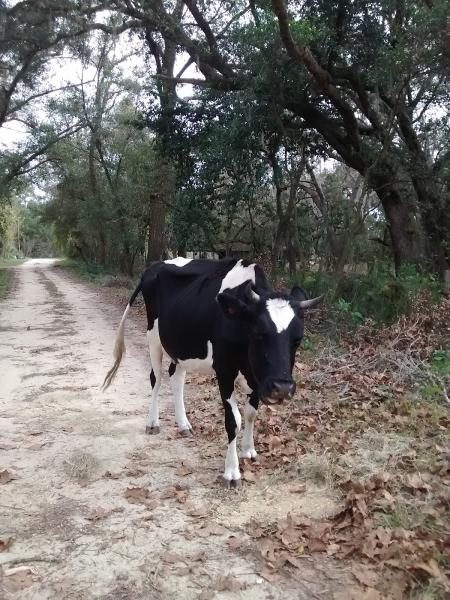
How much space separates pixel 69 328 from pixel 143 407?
6.77 metres

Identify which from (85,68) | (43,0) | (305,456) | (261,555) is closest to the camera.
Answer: (261,555)

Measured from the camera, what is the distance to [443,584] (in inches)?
115

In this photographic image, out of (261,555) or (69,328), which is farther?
(69,328)

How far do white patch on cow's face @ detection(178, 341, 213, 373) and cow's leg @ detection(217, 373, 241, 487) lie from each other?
14.3 inches

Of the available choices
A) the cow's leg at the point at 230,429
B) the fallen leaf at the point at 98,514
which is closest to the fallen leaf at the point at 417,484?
the cow's leg at the point at 230,429

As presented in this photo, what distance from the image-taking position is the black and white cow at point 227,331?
4086 mm

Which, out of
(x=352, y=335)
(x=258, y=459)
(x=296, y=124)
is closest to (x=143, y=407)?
(x=258, y=459)

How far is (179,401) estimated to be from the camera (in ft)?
19.6

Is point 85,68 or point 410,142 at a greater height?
point 85,68

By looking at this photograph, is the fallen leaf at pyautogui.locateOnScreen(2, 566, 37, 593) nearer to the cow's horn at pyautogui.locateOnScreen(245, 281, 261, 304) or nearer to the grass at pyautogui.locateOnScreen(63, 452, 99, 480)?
the grass at pyautogui.locateOnScreen(63, 452, 99, 480)

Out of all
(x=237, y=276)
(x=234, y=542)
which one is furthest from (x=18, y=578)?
(x=237, y=276)

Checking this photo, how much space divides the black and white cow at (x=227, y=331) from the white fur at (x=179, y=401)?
0.04 feet

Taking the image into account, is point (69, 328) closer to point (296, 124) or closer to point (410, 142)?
point (296, 124)

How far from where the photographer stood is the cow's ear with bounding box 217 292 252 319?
4227mm
